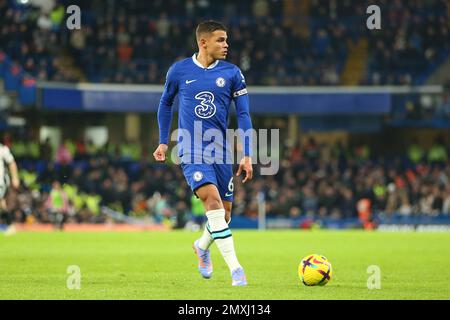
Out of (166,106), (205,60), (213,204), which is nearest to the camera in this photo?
(213,204)

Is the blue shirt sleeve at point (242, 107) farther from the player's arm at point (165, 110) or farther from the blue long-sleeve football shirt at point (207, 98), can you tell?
the player's arm at point (165, 110)

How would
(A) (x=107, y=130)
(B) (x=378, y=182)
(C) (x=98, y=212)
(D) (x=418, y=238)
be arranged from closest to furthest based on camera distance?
(D) (x=418, y=238)
(C) (x=98, y=212)
(B) (x=378, y=182)
(A) (x=107, y=130)

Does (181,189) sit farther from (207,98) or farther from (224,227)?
(224,227)

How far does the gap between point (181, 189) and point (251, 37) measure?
733cm

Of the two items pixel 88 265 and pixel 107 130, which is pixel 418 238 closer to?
pixel 88 265

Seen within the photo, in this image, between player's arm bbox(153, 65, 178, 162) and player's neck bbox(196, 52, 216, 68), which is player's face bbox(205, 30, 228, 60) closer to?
player's neck bbox(196, 52, 216, 68)

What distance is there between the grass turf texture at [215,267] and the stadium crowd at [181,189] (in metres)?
7.94

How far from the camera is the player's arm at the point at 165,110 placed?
10.7 metres

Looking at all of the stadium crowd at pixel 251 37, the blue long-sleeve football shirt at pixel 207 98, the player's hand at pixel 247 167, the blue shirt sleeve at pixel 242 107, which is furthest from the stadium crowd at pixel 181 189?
the player's hand at pixel 247 167

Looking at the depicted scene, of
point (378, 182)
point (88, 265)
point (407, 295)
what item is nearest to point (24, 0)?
point (378, 182)

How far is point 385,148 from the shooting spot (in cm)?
3981

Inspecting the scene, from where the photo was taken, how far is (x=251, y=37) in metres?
37.4

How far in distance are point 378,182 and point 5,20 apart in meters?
13.5

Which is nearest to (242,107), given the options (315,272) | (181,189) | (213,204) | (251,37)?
(213,204)
